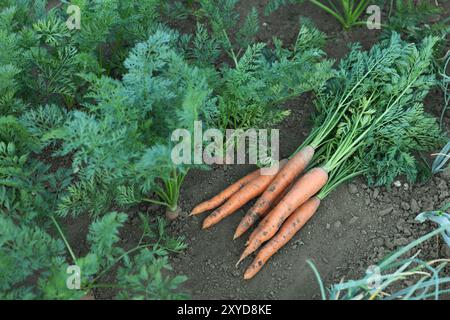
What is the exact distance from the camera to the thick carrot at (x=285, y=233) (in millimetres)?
2568

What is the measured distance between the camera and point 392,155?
8.68 feet

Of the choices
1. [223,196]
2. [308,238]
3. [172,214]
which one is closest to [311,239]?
[308,238]

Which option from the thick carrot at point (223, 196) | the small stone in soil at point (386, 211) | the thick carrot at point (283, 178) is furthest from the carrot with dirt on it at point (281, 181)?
the small stone in soil at point (386, 211)

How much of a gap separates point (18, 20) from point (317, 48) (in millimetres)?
1366

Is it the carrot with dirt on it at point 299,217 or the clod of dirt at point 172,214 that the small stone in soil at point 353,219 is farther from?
the clod of dirt at point 172,214

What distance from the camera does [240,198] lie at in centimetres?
271

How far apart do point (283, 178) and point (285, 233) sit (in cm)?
26

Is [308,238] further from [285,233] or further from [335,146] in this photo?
[335,146]

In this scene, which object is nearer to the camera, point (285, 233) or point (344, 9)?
point (285, 233)

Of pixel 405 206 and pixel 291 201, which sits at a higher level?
pixel 291 201

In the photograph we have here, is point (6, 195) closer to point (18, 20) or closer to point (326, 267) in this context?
point (18, 20)

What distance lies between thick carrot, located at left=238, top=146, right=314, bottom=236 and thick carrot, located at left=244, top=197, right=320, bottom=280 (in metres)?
0.12

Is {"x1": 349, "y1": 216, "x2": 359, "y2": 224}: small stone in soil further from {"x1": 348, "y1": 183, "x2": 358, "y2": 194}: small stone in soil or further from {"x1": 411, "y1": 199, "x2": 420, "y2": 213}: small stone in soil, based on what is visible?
{"x1": 411, "y1": 199, "x2": 420, "y2": 213}: small stone in soil
